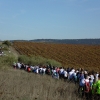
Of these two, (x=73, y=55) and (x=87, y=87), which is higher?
(x=87, y=87)

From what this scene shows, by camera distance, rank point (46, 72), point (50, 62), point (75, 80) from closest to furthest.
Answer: point (75, 80), point (46, 72), point (50, 62)

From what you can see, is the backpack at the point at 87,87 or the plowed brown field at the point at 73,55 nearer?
the backpack at the point at 87,87

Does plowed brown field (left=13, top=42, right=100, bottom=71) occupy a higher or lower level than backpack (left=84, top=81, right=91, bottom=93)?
lower

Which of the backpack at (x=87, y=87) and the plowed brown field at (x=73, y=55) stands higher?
the backpack at (x=87, y=87)

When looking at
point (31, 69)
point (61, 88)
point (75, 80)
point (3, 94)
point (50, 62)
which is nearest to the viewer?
point (3, 94)

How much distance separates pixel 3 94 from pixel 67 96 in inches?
88.8

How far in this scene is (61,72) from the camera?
65.6 feet

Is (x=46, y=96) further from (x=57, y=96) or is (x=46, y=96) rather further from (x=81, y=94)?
(x=81, y=94)

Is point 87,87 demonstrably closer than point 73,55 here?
Yes

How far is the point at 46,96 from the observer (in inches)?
339

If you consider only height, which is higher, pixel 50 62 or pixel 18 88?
pixel 18 88

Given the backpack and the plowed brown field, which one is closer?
the backpack

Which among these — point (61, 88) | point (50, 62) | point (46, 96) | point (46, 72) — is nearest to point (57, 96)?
point (46, 96)

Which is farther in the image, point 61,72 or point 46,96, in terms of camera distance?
point 61,72
